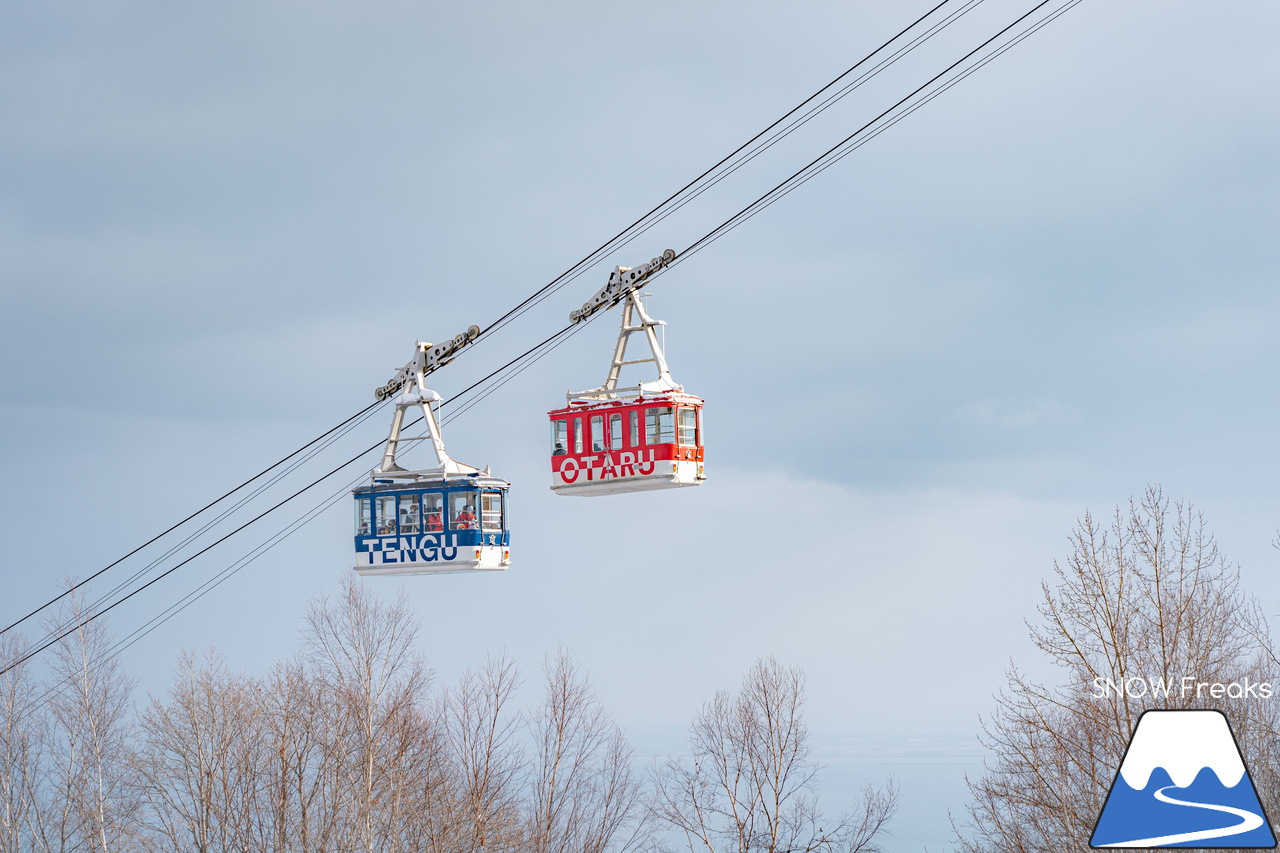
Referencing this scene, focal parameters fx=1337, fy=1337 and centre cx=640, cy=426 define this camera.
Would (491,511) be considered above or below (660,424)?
below

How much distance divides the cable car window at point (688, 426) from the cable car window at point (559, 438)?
2423 mm

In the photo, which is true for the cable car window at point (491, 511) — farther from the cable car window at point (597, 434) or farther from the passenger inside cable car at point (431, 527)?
the cable car window at point (597, 434)

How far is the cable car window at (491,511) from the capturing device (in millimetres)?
26016

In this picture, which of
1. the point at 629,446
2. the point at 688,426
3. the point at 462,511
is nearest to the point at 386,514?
the point at 462,511

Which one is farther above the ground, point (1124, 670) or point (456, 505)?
point (456, 505)

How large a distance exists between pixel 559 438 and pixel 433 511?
Answer: 2943 mm

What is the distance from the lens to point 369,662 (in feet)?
195

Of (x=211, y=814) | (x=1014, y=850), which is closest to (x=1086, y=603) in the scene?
(x=1014, y=850)

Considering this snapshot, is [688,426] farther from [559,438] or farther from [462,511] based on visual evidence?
[462,511]

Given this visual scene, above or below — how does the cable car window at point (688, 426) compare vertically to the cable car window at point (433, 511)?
above

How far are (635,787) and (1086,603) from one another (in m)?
34.0

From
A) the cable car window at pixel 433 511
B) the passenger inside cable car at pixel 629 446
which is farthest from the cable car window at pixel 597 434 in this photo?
the cable car window at pixel 433 511

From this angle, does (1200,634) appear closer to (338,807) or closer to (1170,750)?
(1170,750)

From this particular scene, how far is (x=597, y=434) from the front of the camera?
25.0m
